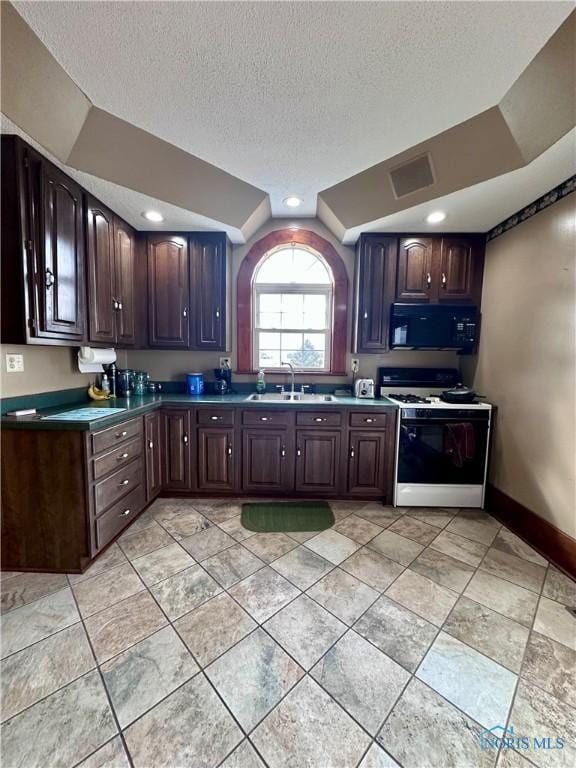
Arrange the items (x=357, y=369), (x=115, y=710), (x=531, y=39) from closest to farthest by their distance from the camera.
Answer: (x=115, y=710) → (x=531, y=39) → (x=357, y=369)

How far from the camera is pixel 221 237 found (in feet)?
8.99

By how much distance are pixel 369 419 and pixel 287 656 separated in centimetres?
173

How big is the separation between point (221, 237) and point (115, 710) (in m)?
3.15

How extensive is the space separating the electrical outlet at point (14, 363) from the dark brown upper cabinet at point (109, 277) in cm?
44

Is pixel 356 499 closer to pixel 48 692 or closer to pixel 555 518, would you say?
pixel 555 518

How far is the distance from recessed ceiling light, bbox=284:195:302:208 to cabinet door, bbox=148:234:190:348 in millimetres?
1057

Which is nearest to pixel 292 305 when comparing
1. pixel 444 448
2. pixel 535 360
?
pixel 444 448

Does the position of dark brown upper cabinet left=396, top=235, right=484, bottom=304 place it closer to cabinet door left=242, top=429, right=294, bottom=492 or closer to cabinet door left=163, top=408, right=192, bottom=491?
cabinet door left=242, top=429, right=294, bottom=492

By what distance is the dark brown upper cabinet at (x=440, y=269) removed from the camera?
272 centimetres

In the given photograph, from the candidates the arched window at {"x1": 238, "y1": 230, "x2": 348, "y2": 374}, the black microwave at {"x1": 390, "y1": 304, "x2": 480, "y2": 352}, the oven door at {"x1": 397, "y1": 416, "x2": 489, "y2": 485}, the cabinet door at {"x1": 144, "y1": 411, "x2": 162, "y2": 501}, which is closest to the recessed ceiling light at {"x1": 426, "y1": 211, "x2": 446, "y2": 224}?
the black microwave at {"x1": 390, "y1": 304, "x2": 480, "y2": 352}

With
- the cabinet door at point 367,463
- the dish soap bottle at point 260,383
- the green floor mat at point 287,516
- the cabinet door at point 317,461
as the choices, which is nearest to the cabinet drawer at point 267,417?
the cabinet door at point 317,461

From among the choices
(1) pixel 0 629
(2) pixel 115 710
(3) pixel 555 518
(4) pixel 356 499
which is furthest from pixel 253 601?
(3) pixel 555 518

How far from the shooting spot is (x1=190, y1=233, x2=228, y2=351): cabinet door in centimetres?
275

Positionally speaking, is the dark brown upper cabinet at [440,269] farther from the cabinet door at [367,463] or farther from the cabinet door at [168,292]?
the cabinet door at [168,292]
